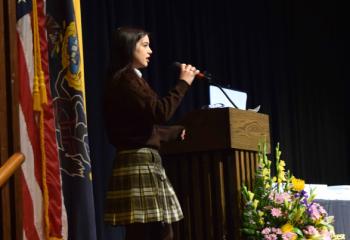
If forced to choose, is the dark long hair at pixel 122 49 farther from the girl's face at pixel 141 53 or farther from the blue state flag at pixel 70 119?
the blue state flag at pixel 70 119

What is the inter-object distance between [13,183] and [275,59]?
5.25 m

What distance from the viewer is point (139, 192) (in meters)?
2.61

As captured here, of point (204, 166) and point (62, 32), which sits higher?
point (62, 32)

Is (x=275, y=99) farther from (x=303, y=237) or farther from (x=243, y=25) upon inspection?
(x=303, y=237)

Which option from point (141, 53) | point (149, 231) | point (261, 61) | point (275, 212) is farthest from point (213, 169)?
point (261, 61)

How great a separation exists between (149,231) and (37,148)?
54 cm

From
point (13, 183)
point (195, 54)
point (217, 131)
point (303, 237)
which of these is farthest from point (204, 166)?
point (195, 54)

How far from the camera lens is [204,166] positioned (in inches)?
122

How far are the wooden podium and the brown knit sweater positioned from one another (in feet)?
1.35

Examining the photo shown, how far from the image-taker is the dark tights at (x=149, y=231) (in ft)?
8.57

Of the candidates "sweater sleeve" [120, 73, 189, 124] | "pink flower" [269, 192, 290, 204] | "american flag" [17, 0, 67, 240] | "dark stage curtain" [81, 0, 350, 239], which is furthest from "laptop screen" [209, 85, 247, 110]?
"dark stage curtain" [81, 0, 350, 239]

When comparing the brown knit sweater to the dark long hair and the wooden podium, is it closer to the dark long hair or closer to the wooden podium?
the dark long hair

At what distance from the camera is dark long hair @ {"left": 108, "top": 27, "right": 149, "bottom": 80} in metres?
2.74

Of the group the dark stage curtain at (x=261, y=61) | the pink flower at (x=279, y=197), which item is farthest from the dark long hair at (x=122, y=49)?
the dark stage curtain at (x=261, y=61)
